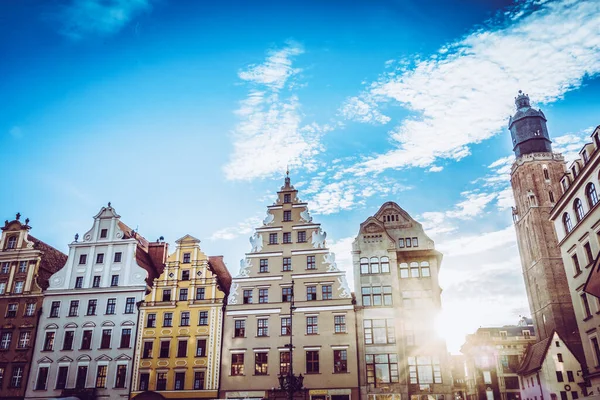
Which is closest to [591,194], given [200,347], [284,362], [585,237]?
[585,237]

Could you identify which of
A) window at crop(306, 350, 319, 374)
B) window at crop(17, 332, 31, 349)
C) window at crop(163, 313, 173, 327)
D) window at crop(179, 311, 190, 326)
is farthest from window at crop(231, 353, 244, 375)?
window at crop(17, 332, 31, 349)

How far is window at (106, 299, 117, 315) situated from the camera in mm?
43219

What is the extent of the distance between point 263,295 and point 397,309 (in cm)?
1166

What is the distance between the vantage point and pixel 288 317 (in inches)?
1606

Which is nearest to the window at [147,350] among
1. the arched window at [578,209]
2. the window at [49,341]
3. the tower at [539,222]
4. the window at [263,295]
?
the window at [49,341]

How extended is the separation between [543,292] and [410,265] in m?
36.9

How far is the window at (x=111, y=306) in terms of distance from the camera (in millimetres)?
43219

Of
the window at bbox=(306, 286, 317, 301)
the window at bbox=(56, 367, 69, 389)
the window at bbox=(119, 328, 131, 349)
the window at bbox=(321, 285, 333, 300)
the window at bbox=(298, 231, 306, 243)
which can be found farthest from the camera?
the window at bbox=(298, 231, 306, 243)

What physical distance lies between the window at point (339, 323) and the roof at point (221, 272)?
11.4 metres

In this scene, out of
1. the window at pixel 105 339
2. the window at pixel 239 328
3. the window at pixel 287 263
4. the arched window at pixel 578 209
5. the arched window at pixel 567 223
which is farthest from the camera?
the window at pixel 287 263

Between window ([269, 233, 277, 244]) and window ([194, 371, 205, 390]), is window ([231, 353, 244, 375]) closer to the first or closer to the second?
window ([194, 371, 205, 390])

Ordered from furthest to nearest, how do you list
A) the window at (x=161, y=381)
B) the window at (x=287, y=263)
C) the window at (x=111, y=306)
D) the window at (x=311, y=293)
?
1. the window at (x=111, y=306)
2. the window at (x=287, y=263)
3. the window at (x=311, y=293)
4. the window at (x=161, y=381)

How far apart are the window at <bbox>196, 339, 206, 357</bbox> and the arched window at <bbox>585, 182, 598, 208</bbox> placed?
3116 centimetres

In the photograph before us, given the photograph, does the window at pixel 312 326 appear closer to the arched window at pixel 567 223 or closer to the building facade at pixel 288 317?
the building facade at pixel 288 317
